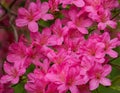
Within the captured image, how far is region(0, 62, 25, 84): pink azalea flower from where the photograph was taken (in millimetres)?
1187

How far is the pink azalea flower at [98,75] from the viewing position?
3.73ft

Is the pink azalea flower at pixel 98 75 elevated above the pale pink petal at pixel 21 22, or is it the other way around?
the pale pink petal at pixel 21 22

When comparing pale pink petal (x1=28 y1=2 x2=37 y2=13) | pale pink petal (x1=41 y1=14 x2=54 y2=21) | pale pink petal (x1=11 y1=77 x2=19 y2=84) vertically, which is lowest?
pale pink petal (x1=11 y1=77 x2=19 y2=84)

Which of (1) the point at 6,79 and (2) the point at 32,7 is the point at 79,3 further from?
(1) the point at 6,79

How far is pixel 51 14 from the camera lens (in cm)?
127

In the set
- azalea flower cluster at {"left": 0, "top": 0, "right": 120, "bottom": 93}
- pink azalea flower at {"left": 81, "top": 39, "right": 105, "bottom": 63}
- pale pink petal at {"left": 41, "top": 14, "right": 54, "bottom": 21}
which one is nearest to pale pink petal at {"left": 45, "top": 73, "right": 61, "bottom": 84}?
azalea flower cluster at {"left": 0, "top": 0, "right": 120, "bottom": 93}

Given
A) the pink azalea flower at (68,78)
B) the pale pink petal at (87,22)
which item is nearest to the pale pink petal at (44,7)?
Answer: the pale pink petal at (87,22)

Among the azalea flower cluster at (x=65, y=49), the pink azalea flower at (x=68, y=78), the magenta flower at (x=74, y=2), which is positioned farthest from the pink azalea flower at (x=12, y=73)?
the magenta flower at (x=74, y=2)

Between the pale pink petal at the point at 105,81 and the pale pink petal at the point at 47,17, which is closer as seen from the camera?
the pale pink petal at the point at 105,81

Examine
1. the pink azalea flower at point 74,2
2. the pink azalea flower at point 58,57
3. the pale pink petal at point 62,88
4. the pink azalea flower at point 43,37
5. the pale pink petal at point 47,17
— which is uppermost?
the pink azalea flower at point 74,2

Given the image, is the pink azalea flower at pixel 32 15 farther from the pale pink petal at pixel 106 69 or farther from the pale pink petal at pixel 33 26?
the pale pink petal at pixel 106 69

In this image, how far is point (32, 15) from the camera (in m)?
1.27

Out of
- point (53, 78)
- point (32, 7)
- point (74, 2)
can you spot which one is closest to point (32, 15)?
point (32, 7)

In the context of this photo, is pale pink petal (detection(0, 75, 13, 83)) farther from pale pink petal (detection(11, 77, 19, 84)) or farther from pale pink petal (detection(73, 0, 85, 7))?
pale pink petal (detection(73, 0, 85, 7))
